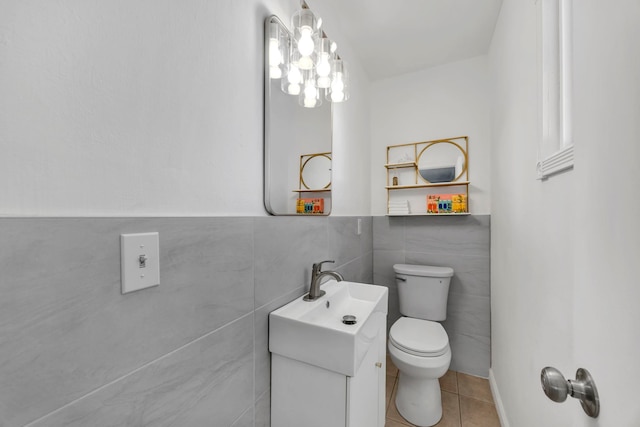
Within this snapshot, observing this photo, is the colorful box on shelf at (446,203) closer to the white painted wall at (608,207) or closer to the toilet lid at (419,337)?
the toilet lid at (419,337)

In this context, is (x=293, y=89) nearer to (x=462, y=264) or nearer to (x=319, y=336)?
(x=319, y=336)

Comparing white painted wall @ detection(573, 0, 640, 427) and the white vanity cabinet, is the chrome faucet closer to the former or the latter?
the white vanity cabinet

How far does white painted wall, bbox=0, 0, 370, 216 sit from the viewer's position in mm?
463

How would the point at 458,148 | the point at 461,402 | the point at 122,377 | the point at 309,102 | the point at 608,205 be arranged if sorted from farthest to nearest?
the point at 458,148 < the point at 461,402 < the point at 309,102 < the point at 122,377 < the point at 608,205

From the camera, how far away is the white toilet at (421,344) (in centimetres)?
151

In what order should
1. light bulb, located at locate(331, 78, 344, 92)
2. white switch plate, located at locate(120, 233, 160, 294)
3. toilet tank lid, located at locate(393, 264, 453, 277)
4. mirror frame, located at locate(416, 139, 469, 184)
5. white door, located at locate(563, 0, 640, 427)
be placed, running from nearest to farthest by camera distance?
white door, located at locate(563, 0, 640, 427)
white switch plate, located at locate(120, 233, 160, 294)
light bulb, located at locate(331, 78, 344, 92)
toilet tank lid, located at locate(393, 264, 453, 277)
mirror frame, located at locate(416, 139, 469, 184)

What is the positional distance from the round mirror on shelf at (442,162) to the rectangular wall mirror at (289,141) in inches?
40.4

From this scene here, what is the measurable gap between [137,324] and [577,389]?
2.81ft

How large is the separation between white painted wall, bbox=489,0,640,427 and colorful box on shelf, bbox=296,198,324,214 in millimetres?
924

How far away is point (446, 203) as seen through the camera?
2023 mm

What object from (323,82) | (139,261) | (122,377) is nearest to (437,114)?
(323,82)

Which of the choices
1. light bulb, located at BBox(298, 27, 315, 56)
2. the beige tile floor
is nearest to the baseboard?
the beige tile floor

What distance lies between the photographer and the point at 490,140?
197 cm

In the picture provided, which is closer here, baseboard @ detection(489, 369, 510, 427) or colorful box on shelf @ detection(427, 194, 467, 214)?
baseboard @ detection(489, 369, 510, 427)
